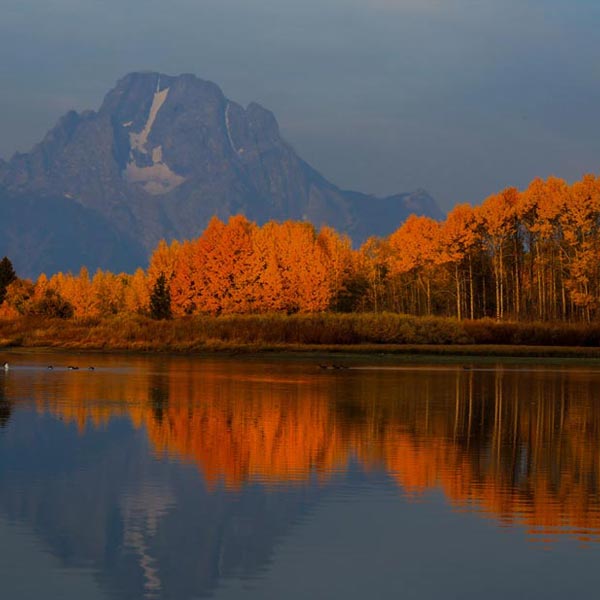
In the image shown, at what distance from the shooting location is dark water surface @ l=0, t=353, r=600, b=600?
1316cm

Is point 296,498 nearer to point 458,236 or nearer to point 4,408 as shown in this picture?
point 4,408

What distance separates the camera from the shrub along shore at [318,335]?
7456 centimetres

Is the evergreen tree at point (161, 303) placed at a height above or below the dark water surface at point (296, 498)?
above

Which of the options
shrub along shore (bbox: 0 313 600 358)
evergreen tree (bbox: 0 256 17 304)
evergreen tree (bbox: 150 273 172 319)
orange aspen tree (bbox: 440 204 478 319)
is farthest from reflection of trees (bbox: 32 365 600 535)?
evergreen tree (bbox: 0 256 17 304)

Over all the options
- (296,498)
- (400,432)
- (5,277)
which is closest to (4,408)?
(400,432)

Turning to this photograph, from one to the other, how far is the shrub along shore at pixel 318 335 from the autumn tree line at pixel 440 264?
8514 mm

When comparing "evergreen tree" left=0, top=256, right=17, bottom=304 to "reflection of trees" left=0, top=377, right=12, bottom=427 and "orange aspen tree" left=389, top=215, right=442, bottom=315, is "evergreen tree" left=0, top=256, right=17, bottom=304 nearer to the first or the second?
"orange aspen tree" left=389, top=215, right=442, bottom=315

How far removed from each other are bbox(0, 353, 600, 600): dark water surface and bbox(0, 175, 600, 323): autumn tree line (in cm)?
5406

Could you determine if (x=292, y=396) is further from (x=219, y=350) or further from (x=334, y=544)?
(x=219, y=350)

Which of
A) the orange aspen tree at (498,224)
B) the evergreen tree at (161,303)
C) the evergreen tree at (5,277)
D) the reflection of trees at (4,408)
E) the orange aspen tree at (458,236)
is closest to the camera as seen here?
the reflection of trees at (4,408)

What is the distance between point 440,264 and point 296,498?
3262 inches

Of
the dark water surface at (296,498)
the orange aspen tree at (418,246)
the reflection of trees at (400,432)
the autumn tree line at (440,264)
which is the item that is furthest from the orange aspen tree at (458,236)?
the dark water surface at (296,498)

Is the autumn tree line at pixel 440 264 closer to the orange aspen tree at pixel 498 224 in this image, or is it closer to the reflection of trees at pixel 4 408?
the orange aspen tree at pixel 498 224

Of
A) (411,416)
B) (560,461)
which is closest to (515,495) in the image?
(560,461)
